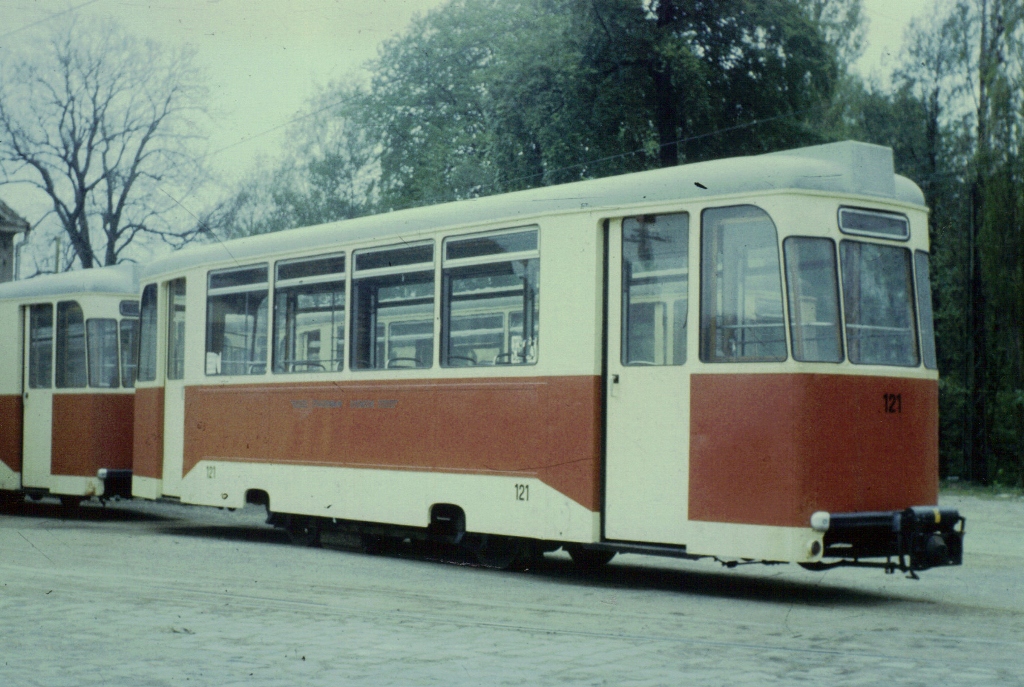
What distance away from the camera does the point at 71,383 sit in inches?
709

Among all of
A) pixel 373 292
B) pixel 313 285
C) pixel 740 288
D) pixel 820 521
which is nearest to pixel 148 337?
pixel 313 285

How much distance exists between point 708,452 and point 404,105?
112 ft

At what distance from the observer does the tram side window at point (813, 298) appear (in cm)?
972

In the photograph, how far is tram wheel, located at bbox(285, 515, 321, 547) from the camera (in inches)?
554

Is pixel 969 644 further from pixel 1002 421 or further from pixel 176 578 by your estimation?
pixel 1002 421

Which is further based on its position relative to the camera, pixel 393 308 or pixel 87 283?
pixel 87 283

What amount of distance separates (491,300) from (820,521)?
3.63 meters

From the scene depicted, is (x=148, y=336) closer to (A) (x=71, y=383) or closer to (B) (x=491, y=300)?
(A) (x=71, y=383)

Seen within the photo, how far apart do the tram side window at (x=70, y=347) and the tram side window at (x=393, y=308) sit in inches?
248

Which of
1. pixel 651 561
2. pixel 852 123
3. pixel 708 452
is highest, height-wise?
pixel 852 123

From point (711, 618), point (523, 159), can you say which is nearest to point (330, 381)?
point (711, 618)

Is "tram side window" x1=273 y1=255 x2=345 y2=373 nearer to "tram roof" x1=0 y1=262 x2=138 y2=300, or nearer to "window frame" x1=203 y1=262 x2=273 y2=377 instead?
"window frame" x1=203 y1=262 x2=273 y2=377

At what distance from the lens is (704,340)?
10055 millimetres

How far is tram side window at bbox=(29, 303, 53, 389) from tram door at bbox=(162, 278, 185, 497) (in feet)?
10.7
